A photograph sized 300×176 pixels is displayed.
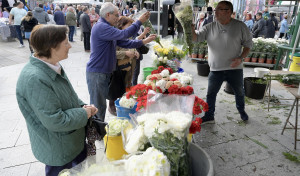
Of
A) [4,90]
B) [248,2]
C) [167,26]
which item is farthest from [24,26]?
[248,2]

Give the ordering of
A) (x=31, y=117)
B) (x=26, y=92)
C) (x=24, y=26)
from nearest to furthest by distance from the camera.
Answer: (x=26, y=92), (x=31, y=117), (x=24, y=26)

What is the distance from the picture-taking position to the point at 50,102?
53.9 inches

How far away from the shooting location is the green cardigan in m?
1.35

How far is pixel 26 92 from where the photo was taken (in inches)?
53.5

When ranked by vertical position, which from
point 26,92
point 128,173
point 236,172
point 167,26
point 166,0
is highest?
point 166,0

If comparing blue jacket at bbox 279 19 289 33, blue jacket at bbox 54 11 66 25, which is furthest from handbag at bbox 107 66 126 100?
blue jacket at bbox 279 19 289 33

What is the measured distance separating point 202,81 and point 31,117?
17.0 feet

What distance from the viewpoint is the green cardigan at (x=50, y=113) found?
1353mm

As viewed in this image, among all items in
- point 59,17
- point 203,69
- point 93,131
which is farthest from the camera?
point 59,17

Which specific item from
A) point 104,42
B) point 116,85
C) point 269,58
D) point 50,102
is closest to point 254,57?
point 269,58

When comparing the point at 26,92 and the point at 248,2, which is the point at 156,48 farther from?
the point at 248,2

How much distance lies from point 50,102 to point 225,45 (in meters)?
2.79

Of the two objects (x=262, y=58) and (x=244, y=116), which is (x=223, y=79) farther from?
(x=262, y=58)

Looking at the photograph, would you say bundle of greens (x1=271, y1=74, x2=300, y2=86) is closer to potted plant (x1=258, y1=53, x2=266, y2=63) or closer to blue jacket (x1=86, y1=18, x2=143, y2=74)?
blue jacket (x1=86, y1=18, x2=143, y2=74)
